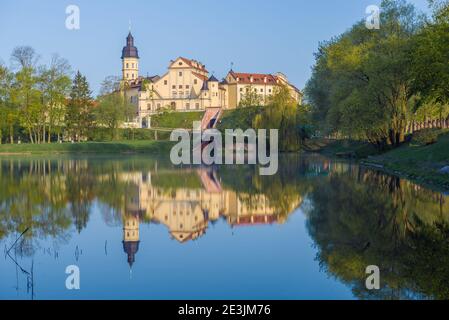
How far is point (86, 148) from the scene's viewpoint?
72.3 meters

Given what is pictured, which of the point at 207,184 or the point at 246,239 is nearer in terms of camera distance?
the point at 246,239

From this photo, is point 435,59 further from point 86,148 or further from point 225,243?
point 86,148

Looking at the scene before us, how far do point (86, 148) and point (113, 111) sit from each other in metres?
10.6

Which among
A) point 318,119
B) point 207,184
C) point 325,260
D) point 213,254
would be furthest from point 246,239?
point 318,119

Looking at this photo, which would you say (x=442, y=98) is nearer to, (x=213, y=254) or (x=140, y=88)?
(x=213, y=254)

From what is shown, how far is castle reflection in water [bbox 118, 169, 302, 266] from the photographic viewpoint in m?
14.2

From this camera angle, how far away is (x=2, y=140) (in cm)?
8638

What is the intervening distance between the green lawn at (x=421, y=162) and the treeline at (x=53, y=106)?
5182 centimetres

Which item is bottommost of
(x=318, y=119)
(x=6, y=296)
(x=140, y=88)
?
(x=6, y=296)

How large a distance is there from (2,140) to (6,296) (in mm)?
84256

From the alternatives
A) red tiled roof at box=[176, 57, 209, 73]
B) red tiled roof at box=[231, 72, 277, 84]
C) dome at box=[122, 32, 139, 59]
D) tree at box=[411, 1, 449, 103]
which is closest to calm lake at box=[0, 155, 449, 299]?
tree at box=[411, 1, 449, 103]

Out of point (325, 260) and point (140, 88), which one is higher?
point (140, 88)

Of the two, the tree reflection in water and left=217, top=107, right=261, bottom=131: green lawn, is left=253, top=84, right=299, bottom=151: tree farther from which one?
the tree reflection in water

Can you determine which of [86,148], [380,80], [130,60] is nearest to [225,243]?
[380,80]
